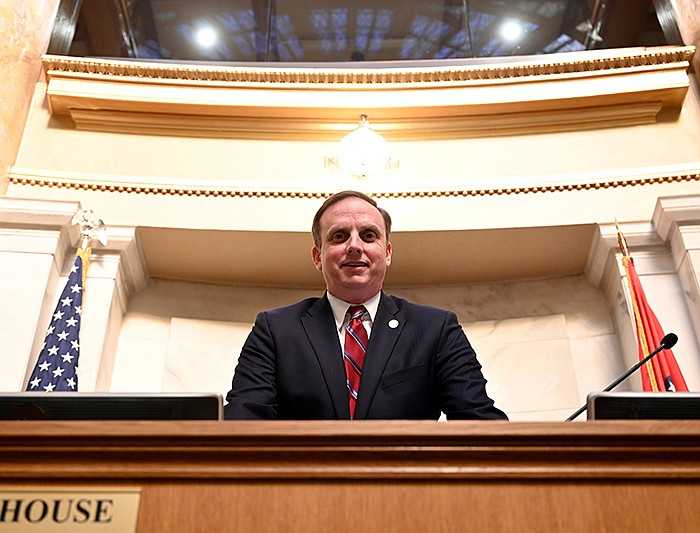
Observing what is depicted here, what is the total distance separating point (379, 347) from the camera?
234cm

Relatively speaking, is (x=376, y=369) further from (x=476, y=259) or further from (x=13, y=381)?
(x=476, y=259)

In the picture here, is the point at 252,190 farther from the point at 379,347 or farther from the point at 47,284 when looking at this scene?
the point at 379,347

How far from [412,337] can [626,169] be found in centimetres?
387

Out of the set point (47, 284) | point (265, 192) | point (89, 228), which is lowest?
point (47, 284)

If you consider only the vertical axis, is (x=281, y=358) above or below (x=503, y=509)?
above

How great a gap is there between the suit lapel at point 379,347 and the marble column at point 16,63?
4.04m

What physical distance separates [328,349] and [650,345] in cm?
289

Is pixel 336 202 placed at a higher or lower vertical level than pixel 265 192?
lower

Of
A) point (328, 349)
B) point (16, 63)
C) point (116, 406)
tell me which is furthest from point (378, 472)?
point (16, 63)

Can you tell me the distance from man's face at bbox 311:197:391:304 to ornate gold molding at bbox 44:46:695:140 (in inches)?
142

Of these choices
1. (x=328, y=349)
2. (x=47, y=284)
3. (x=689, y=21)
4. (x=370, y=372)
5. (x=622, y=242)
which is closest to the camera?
(x=370, y=372)

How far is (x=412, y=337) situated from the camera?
7.80 ft

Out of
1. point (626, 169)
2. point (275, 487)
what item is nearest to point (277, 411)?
point (275, 487)

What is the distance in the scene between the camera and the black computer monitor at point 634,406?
1424mm
